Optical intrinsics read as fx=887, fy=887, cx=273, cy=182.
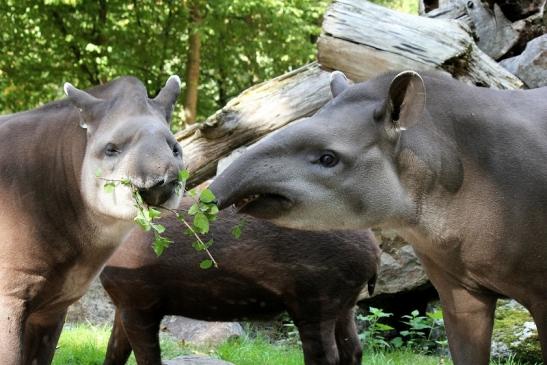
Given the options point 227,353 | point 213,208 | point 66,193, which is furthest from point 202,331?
point 213,208

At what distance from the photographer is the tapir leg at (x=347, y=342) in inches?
241

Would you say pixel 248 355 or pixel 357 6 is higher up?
pixel 357 6

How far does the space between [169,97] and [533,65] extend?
4842mm

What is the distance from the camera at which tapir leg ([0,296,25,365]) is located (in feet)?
15.1

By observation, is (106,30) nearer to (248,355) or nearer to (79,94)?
(248,355)

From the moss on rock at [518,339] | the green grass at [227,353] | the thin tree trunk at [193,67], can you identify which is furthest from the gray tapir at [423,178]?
the thin tree trunk at [193,67]

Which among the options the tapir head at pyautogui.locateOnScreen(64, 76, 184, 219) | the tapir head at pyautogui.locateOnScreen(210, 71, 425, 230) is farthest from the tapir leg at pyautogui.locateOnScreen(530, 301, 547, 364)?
the tapir head at pyautogui.locateOnScreen(64, 76, 184, 219)

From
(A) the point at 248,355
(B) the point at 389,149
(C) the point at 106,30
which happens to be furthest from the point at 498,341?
(C) the point at 106,30

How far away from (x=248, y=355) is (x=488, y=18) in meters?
4.67

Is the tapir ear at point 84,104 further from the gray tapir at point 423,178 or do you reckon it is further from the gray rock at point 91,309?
the gray rock at point 91,309

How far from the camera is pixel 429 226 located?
4246mm

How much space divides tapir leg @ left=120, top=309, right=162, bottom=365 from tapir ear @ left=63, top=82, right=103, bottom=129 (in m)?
1.52

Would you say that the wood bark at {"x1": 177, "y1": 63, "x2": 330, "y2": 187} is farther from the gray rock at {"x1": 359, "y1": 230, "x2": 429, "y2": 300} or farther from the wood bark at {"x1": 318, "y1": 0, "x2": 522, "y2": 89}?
the gray rock at {"x1": 359, "y1": 230, "x2": 429, "y2": 300}

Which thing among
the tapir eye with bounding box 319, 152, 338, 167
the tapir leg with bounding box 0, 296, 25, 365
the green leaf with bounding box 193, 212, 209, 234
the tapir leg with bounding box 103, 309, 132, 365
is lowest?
the tapir leg with bounding box 103, 309, 132, 365
